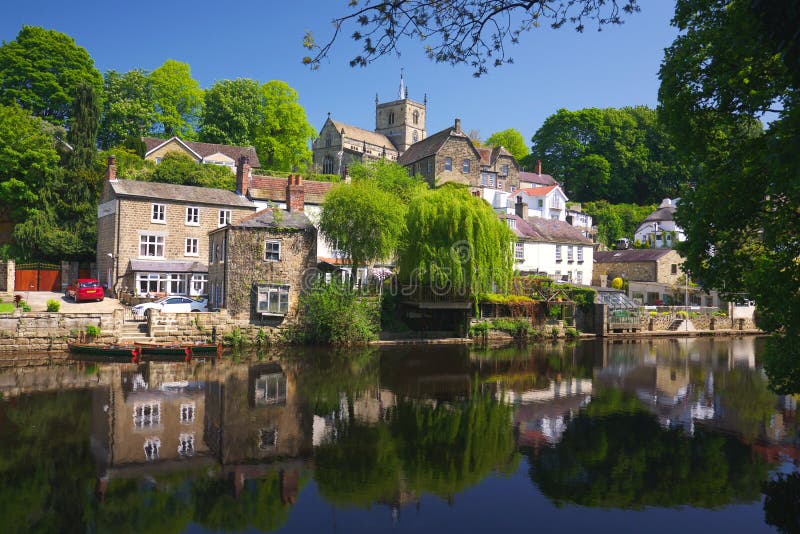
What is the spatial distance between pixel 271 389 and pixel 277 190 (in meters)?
23.2

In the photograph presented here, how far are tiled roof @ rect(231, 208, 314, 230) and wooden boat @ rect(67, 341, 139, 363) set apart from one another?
8.29m

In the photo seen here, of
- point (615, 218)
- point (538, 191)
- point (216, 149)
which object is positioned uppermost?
point (216, 149)

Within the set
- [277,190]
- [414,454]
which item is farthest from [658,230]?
[414,454]

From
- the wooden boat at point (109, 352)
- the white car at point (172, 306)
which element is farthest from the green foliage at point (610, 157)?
the wooden boat at point (109, 352)

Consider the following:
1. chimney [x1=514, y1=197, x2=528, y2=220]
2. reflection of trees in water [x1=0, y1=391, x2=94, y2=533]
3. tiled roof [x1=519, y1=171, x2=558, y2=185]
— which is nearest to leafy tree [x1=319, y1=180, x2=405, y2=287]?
reflection of trees in water [x1=0, y1=391, x2=94, y2=533]

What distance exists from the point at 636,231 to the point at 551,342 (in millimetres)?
34810

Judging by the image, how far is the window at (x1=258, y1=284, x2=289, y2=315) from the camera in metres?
28.7

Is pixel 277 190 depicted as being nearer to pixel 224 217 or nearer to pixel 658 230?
pixel 224 217

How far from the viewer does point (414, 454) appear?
12891 millimetres

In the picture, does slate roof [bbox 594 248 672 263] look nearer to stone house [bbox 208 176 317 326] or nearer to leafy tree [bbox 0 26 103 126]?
stone house [bbox 208 176 317 326]

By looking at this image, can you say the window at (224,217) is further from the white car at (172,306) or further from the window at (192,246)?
the white car at (172,306)

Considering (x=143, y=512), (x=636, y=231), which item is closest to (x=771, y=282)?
(x=143, y=512)

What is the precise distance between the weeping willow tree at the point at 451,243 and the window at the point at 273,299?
6.98 metres

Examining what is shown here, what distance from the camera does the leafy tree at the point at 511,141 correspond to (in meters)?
87.7
